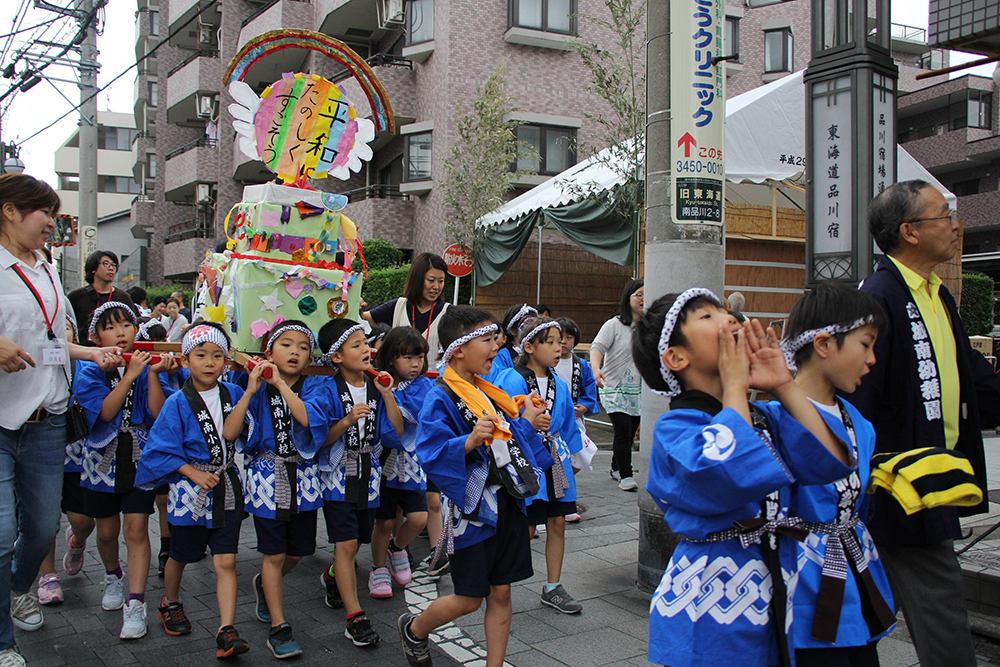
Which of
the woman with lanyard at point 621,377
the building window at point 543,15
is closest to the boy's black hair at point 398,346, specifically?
the woman with lanyard at point 621,377

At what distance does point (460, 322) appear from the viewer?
352 centimetres

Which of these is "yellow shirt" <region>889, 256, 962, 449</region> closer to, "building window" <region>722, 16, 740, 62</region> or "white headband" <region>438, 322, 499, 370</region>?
"white headband" <region>438, 322, 499, 370</region>

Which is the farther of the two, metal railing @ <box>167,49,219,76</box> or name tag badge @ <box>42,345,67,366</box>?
metal railing @ <box>167,49,219,76</box>

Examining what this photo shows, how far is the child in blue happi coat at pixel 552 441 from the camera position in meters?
4.23

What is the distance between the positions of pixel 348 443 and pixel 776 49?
21405mm

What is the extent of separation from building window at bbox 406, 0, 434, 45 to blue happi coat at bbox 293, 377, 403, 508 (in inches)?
610

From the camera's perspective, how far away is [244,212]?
203 inches

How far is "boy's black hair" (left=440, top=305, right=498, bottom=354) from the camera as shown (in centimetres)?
348

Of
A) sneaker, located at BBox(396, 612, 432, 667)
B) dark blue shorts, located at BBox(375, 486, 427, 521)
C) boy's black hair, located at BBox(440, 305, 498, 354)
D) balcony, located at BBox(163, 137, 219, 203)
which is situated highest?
balcony, located at BBox(163, 137, 219, 203)

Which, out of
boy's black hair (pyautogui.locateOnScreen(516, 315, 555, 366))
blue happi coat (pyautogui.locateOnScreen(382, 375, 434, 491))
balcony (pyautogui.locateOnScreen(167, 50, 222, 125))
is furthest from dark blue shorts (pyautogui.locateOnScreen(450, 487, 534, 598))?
balcony (pyautogui.locateOnScreen(167, 50, 222, 125))

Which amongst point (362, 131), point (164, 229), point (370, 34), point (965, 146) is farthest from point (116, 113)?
point (362, 131)

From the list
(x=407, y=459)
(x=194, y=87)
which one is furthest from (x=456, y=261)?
(x=194, y=87)

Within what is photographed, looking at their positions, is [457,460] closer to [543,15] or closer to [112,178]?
[543,15]

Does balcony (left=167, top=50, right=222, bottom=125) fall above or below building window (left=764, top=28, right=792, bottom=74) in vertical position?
above
